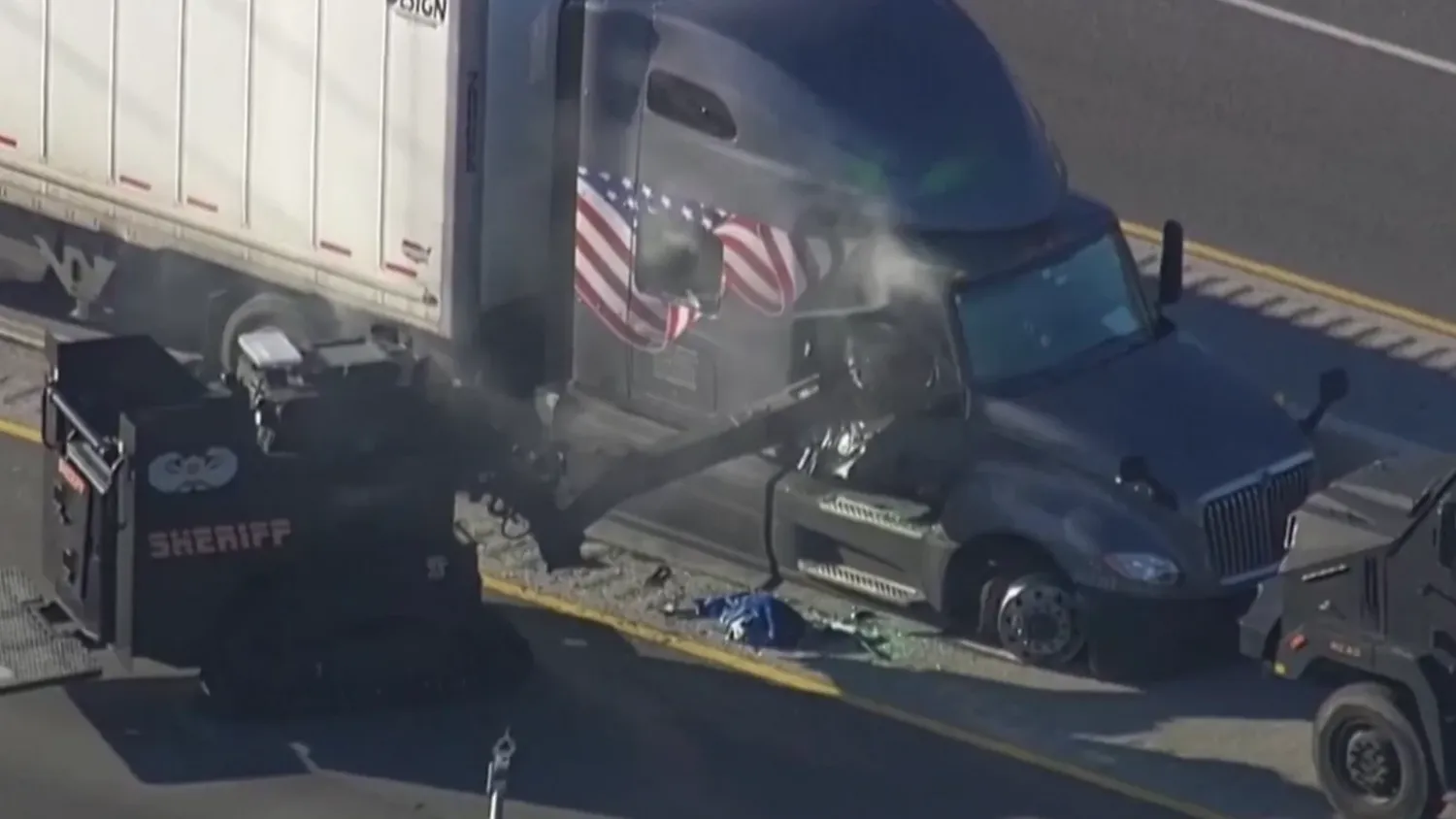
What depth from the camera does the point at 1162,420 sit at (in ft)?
56.1

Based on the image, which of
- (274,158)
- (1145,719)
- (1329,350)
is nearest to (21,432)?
(274,158)

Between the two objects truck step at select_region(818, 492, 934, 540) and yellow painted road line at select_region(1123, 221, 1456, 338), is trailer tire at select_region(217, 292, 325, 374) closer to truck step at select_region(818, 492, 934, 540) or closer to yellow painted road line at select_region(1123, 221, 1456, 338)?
truck step at select_region(818, 492, 934, 540)

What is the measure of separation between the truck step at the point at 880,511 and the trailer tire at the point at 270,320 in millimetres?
3733

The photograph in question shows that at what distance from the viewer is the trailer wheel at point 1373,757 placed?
1505 cm

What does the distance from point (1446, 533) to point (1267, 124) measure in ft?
37.9

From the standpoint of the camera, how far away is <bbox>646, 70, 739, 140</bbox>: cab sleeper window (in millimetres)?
17359

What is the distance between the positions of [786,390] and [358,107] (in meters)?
3.40

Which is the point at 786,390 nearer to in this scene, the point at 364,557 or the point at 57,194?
the point at 364,557

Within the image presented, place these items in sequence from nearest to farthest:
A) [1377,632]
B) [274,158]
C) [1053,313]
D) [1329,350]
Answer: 1. [1377,632]
2. [1053,313]
3. [274,158]
4. [1329,350]

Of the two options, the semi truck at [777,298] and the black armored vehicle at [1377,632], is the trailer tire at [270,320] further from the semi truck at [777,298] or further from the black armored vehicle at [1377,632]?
the black armored vehicle at [1377,632]

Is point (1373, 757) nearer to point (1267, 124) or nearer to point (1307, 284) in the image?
point (1307, 284)

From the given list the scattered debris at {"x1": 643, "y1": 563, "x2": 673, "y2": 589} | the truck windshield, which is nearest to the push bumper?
the truck windshield

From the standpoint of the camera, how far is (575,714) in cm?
1622

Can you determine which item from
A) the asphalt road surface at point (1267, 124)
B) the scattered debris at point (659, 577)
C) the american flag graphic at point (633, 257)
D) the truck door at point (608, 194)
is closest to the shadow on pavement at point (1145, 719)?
the scattered debris at point (659, 577)
